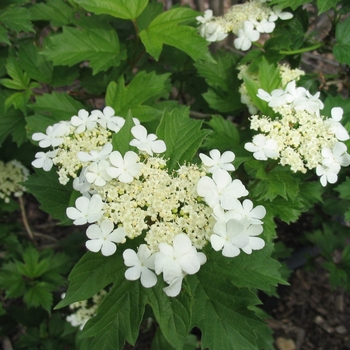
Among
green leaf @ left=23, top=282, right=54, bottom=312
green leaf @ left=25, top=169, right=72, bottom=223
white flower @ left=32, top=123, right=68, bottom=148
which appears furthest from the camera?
green leaf @ left=23, top=282, right=54, bottom=312

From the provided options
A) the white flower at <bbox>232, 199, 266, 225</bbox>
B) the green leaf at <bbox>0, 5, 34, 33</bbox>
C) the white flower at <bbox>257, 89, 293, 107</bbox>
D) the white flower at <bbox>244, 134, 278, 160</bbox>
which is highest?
the green leaf at <bbox>0, 5, 34, 33</bbox>

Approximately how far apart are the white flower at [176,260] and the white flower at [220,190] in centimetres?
17

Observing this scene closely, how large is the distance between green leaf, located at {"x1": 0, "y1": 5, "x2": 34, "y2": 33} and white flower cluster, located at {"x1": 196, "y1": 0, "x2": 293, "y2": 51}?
3.27 ft

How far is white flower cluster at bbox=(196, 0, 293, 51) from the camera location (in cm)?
225

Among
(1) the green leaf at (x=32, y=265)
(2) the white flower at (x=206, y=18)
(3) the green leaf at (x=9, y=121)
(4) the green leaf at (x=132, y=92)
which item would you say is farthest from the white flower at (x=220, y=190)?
(1) the green leaf at (x=32, y=265)

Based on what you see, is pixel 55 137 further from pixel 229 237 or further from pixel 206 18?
pixel 206 18

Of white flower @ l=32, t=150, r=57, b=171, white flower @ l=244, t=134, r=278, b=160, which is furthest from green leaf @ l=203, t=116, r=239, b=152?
white flower @ l=32, t=150, r=57, b=171

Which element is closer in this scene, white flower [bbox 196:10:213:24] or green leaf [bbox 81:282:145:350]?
green leaf [bbox 81:282:145:350]

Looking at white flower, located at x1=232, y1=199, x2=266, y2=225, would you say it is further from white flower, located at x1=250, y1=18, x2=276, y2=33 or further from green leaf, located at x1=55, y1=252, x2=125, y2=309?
white flower, located at x1=250, y1=18, x2=276, y2=33

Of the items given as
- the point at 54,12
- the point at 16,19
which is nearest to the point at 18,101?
the point at 16,19

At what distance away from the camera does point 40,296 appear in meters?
2.60

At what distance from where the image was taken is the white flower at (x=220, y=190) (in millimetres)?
1470

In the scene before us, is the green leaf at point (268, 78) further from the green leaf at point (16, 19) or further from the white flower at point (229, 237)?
the green leaf at point (16, 19)

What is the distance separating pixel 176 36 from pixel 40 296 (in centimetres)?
179
